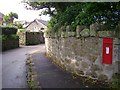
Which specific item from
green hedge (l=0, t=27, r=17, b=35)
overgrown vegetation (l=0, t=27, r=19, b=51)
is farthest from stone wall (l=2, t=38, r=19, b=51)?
green hedge (l=0, t=27, r=17, b=35)

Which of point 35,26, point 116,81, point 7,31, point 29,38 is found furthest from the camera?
point 35,26

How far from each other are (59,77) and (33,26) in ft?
194

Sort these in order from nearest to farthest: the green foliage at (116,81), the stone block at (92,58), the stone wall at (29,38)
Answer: the green foliage at (116,81) → the stone block at (92,58) → the stone wall at (29,38)

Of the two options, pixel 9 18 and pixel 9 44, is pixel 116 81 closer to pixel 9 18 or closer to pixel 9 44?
pixel 9 44

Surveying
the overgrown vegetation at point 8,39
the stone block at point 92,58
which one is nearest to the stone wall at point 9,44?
the overgrown vegetation at point 8,39

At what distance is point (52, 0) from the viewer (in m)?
15.2

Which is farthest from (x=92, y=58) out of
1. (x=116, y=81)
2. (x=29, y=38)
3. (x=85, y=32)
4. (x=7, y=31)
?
(x=29, y=38)

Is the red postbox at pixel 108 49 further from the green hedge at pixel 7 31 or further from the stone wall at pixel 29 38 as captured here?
the stone wall at pixel 29 38

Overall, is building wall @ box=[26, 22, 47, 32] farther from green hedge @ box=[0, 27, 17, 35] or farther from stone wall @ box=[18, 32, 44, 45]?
green hedge @ box=[0, 27, 17, 35]

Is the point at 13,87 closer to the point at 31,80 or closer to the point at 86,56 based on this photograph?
the point at 31,80

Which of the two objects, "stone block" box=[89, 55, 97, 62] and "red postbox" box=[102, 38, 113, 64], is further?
"stone block" box=[89, 55, 97, 62]

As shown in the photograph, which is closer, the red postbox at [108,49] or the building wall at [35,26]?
the red postbox at [108,49]

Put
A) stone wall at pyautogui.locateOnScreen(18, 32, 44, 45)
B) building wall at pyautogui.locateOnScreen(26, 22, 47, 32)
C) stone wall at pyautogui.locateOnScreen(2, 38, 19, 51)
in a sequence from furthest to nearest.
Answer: building wall at pyautogui.locateOnScreen(26, 22, 47, 32) → stone wall at pyautogui.locateOnScreen(18, 32, 44, 45) → stone wall at pyautogui.locateOnScreen(2, 38, 19, 51)

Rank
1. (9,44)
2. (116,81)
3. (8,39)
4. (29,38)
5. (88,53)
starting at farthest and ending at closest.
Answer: (29,38) < (9,44) < (8,39) < (88,53) < (116,81)
